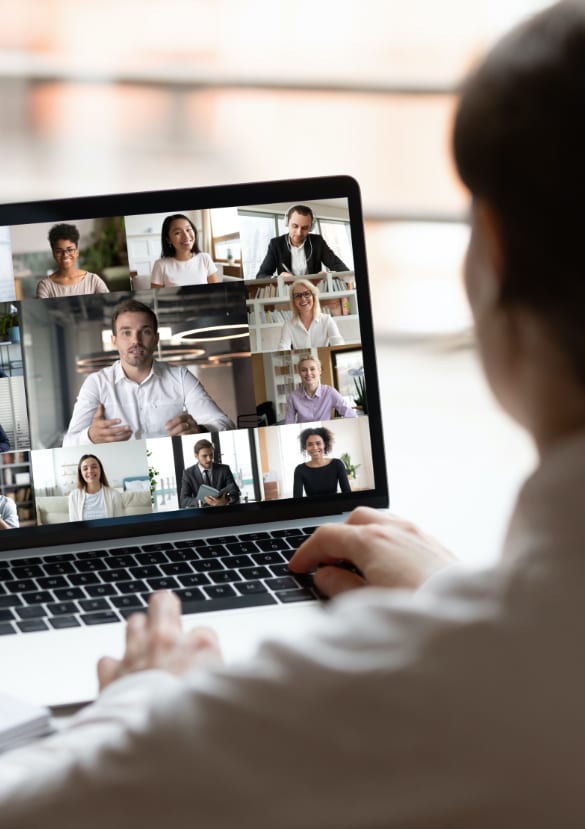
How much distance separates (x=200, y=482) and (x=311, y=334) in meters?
0.19

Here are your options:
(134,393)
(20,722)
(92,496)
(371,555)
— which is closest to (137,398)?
(134,393)

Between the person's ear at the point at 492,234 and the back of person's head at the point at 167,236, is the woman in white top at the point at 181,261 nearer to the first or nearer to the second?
the back of person's head at the point at 167,236

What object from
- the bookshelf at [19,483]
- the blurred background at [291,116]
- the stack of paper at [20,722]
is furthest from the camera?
the blurred background at [291,116]

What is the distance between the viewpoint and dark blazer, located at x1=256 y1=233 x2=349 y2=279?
35.1 inches

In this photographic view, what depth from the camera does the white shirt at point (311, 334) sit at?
2.92 feet

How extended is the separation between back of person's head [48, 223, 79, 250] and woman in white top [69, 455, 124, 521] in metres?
0.22

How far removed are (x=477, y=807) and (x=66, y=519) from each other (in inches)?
25.3

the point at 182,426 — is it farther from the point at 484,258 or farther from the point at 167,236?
the point at 484,258

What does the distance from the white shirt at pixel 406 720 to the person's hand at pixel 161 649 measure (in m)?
0.16

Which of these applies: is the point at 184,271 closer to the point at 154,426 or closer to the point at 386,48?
the point at 154,426

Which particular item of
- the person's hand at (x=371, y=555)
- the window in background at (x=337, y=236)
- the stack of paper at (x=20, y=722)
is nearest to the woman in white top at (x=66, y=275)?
the window in background at (x=337, y=236)

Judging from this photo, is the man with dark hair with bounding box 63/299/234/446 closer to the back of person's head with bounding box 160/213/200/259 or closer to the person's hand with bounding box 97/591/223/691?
the back of person's head with bounding box 160/213/200/259

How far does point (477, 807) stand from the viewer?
11.3 inches

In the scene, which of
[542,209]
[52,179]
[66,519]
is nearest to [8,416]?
[66,519]
